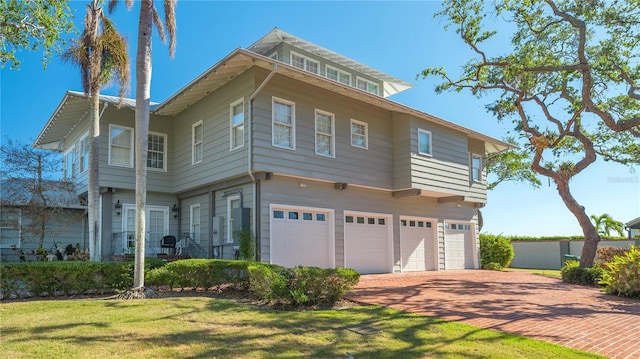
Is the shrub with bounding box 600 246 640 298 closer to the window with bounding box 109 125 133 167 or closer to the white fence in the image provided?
the white fence

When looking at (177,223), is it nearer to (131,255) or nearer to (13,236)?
(131,255)

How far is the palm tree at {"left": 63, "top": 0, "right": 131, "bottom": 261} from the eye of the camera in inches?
475

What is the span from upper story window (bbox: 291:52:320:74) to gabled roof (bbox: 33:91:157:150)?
5514mm

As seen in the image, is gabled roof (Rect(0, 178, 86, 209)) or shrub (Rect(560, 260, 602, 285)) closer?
shrub (Rect(560, 260, 602, 285))

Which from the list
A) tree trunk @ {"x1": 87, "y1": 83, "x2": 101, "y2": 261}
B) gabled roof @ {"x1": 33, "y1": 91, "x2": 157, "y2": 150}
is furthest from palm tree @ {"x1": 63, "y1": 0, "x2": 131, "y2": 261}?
gabled roof @ {"x1": 33, "y1": 91, "x2": 157, "y2": 150}

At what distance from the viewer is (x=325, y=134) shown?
14461mm

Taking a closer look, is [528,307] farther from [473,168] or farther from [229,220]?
[473,168]

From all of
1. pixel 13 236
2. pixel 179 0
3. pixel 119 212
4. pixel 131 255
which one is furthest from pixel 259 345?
pixel 13 236

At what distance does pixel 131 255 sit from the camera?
561 inches

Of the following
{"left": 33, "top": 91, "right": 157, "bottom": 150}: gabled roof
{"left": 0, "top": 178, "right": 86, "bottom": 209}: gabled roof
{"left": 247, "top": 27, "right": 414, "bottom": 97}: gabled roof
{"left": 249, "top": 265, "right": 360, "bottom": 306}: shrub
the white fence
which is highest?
{"left": 247, "top": 27, "right": 414, "bottom": 97}: gabled roof

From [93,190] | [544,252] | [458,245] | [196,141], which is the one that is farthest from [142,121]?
[544,252]

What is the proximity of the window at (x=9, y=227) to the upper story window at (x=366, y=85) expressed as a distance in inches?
530

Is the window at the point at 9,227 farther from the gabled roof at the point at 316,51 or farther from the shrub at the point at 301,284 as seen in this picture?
the shrub at the point at 301,284

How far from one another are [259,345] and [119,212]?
1106cm
